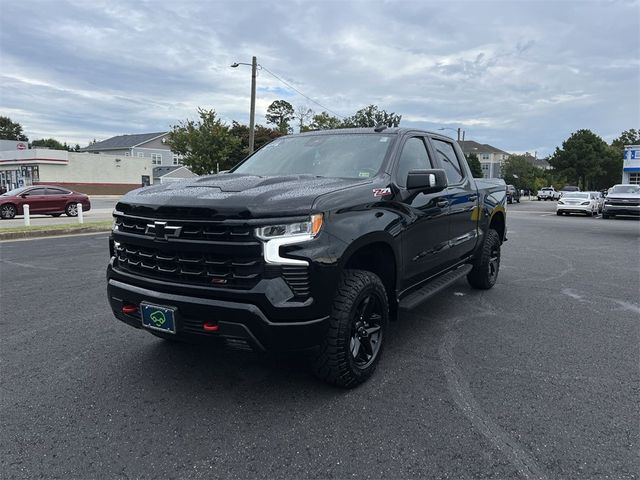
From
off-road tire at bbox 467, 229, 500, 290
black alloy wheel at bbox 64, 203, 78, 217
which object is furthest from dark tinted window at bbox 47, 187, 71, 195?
off-road tire at bbox 467, 229, 500, 290

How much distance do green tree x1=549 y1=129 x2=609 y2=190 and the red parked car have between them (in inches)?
2482

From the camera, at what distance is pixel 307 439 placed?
2656 millimetres

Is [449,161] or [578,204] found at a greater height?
[449,161]

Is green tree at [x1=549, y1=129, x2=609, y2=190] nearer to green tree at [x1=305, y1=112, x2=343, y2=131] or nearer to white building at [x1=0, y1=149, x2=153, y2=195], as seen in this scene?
green tree at [x1=305, y1=112, x2=343, y2=131]

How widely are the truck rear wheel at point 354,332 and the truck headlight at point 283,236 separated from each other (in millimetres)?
458

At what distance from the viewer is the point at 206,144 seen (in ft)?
137

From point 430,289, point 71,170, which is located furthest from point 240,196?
point 71,170

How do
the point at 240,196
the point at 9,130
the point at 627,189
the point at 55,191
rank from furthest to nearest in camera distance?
the point at 9,130 → the point at 627,189 → the point at 55,191 → the point at 240,196

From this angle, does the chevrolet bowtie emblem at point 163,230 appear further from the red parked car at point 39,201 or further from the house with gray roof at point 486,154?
the house with gray roof at point 486,154

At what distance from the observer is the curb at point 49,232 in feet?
39.3

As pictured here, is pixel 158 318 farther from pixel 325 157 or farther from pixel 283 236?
pixel 325 157

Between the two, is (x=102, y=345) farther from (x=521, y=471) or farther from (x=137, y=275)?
(x=521, y=471)

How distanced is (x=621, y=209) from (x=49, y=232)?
2313cm

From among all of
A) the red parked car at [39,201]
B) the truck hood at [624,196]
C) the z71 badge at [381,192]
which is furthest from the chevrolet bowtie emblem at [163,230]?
the truck hood at [624,196]
